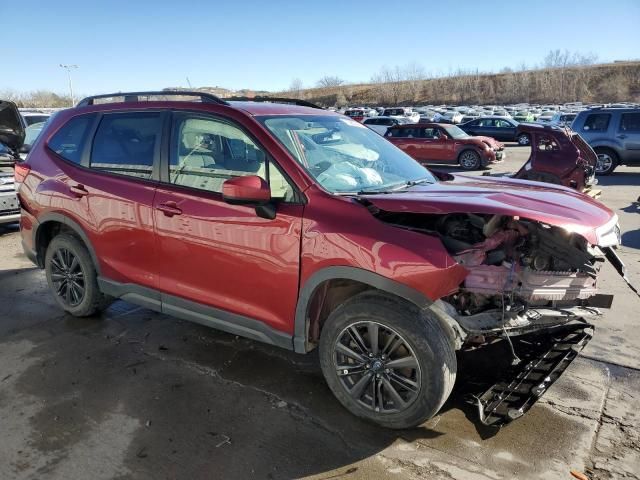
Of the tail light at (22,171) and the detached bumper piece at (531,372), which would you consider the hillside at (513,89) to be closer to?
the detached bumper piece at (531,372)

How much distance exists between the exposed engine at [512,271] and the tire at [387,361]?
0.72ft

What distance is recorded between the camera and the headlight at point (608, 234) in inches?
112

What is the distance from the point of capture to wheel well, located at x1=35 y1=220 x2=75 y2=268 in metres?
4.70

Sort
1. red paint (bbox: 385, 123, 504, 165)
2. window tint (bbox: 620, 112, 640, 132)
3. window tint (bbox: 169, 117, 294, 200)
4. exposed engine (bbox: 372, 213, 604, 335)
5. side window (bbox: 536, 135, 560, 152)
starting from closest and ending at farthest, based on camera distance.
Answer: exposed engine (bbox: 372, 213, 604, 335), window tint (bbox: 169, 117, 294, 200), side window (bbox: 536, 135, 560, 152), window tint (bbox: 620, 112, 640, 132), red paint (bbox: 385, 123, 504, 165)

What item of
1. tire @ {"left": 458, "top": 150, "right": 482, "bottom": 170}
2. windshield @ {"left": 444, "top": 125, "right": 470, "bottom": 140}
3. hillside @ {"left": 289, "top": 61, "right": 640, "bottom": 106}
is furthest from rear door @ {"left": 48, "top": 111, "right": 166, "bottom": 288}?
hillside @ {"left": 289, "top": 61, "right": 640, "bottom": 106}

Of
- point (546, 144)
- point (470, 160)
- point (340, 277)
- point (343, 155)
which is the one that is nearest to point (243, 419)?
point (340, 277)

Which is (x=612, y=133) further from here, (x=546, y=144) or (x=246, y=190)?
(x=246, y=190)

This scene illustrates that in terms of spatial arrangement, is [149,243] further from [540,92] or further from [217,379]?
[540,92]

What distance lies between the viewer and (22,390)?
3516 mm

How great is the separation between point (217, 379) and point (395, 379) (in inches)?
53.9

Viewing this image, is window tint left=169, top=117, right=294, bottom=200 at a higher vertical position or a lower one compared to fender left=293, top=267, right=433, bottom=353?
higher

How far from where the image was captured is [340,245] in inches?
115

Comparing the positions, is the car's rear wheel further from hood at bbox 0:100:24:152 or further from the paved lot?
hood at bbox 0:100:24:152

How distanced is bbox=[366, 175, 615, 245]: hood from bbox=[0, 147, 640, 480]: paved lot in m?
1.22
